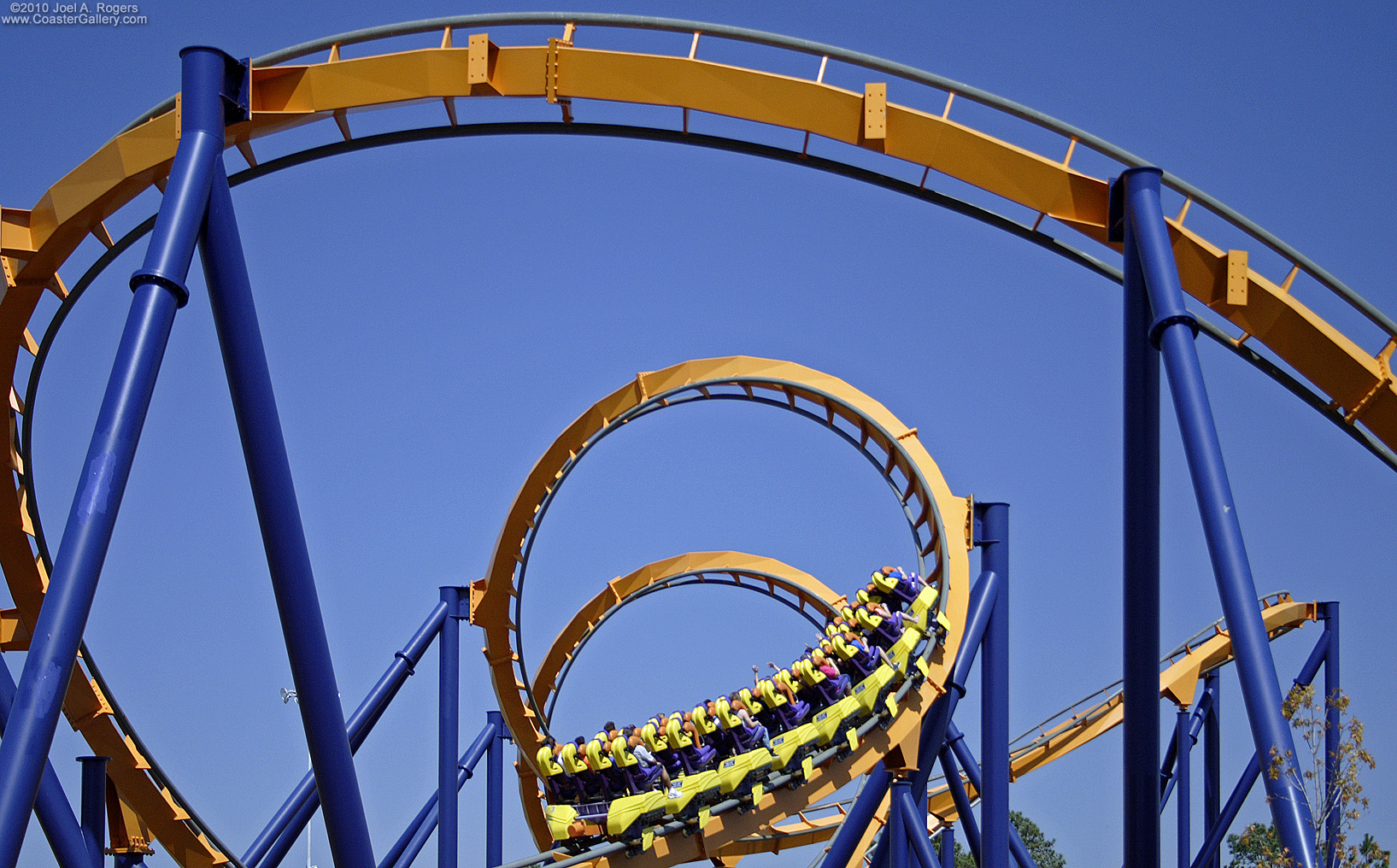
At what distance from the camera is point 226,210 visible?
16.7 feet

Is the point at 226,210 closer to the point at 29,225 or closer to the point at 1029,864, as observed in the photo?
the point at 29,225

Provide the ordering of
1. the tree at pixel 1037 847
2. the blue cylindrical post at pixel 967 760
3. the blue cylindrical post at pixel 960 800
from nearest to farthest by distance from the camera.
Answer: the blue cylindrical post at pixel 960 800 → the blue cylindrical post at pixel 967 760 → the tree at pixel 1037 847

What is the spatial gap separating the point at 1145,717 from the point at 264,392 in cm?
350

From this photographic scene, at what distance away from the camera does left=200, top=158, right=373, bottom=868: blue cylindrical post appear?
16.4 ft

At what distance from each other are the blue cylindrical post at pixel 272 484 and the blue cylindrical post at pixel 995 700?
5089 millimetres

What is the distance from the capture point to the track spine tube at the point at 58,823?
6.33 m

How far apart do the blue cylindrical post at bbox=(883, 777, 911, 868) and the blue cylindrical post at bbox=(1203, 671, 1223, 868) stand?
22.8 feet

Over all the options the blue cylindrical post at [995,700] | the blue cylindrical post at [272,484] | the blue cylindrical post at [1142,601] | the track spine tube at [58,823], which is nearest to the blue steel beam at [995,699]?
the blue cylindrical post at [995,700]

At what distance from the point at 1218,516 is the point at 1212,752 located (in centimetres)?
1155

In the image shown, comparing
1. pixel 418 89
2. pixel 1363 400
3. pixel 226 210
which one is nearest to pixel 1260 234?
pixel 1363 400

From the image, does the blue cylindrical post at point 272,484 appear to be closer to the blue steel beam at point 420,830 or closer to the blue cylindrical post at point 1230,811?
the blue steel beam at point 420,830

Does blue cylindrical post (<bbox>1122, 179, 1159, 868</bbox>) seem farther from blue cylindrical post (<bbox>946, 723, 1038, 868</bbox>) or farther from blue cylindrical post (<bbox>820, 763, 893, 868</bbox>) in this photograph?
blue cylindrical post (<bbox>946, 723, 1038, 868</bbox>)

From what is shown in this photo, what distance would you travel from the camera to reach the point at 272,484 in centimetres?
503

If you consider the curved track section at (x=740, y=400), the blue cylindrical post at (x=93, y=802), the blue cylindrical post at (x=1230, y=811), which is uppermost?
the curved track section at (x=740, y=400)
